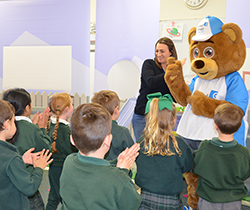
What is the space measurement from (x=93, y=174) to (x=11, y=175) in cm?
51

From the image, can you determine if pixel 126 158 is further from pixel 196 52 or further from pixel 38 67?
pixel 38 67

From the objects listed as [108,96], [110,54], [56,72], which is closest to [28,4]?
[56,72]

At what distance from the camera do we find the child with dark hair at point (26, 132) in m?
1.69

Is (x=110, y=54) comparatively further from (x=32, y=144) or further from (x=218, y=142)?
(x=218, y=142)

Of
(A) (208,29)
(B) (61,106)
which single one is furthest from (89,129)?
(A) (208,29)

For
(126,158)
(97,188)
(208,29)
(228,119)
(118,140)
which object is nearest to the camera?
(97,188)

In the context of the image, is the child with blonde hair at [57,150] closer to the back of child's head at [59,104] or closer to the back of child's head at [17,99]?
the back of child's head at [59,104]

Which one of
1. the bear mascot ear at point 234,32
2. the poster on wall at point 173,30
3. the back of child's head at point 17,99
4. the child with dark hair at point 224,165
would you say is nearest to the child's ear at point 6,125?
the back of child's head at point 17,99

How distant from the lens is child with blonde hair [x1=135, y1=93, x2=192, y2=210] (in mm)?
1427

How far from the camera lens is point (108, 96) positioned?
177cm

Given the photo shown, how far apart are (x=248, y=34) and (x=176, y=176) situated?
221cm

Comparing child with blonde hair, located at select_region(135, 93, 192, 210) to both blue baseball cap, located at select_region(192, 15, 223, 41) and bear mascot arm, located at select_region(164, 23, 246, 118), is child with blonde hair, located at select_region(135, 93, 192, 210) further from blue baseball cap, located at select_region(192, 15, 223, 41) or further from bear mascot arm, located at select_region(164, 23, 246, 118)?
blue baseball cap, located at select_region(192, 15, 223, 41)

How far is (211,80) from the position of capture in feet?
6.45

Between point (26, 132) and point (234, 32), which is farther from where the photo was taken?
point (234, 32)
